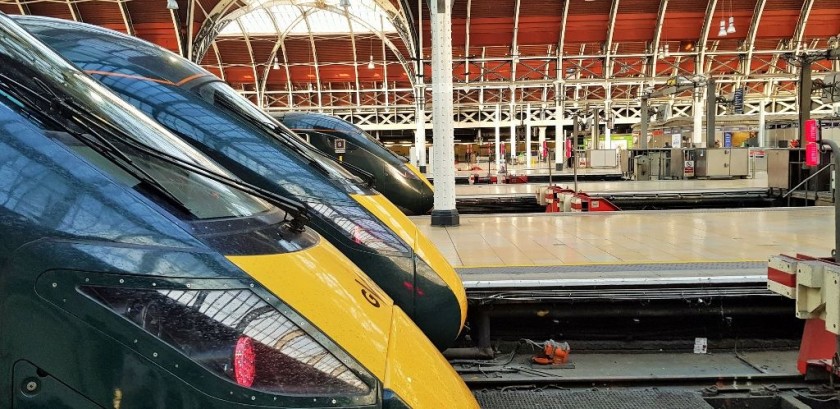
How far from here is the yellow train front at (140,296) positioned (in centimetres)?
183

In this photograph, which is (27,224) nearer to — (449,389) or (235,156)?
(449,389)

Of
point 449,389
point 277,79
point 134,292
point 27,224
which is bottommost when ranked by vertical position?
point 449,389

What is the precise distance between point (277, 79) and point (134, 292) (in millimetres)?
45688

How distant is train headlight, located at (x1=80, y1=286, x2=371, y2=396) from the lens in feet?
6.19

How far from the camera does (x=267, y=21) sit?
39406mm

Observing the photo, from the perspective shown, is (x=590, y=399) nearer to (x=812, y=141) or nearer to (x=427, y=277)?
(x=427, y=277)

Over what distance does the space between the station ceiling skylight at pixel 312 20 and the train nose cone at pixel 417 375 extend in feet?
114

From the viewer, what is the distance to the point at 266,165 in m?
4.47

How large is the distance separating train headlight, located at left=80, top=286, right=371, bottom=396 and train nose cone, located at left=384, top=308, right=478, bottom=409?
0.51ft

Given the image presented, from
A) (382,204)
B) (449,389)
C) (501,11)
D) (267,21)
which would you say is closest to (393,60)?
(267,21)

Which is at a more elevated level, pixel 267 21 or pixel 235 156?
pixel 267 21

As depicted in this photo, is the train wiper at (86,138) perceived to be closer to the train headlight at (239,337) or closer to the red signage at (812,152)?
the train headlight at (239,337)

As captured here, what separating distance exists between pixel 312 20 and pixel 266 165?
3751 cm

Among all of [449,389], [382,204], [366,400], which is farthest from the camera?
[382,204]
